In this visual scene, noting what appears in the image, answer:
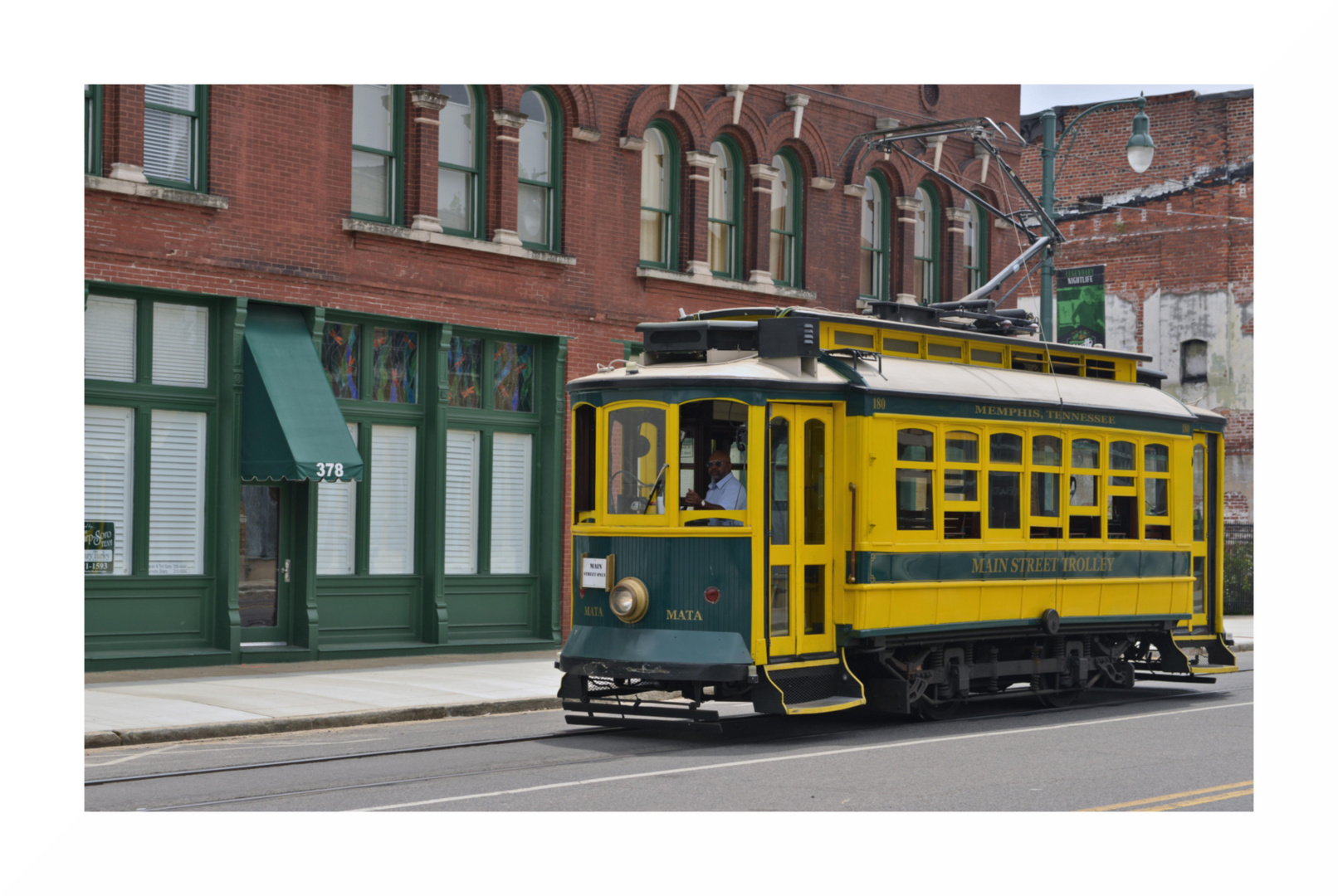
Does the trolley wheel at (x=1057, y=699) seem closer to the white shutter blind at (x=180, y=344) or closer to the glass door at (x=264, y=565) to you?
the glass door at (x=264, y=565)

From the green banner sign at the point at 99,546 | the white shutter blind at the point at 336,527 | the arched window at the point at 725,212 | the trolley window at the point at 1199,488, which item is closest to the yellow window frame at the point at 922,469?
the trolley window at the point at 1199,488

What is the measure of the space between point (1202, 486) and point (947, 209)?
34.2ft

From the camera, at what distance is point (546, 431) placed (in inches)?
789

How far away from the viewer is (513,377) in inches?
786

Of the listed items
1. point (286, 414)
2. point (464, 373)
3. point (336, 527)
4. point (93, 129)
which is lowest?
point (336, 527)

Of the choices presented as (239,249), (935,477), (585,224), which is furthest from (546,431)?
(935,477)

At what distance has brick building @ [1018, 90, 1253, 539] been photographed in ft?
110

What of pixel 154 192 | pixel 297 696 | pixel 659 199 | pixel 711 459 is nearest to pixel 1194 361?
pixel 659 199

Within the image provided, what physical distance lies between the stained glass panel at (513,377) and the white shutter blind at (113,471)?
4.92 meters

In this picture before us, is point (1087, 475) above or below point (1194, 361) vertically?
below

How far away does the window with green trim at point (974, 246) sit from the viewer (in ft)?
86.2

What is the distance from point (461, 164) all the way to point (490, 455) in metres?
3.67

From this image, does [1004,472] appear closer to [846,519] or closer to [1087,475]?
[1087,475]
